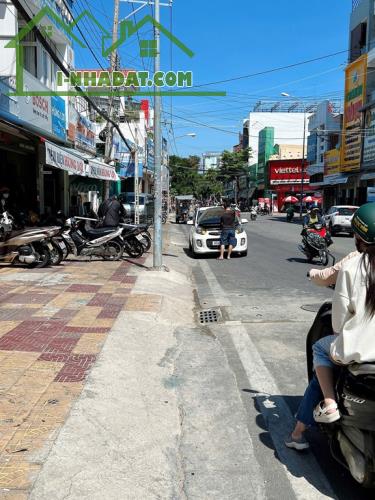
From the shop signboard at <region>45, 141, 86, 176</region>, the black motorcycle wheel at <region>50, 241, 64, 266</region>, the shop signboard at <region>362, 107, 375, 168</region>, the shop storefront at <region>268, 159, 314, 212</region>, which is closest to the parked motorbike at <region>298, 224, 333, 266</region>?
the black motorcycle wheel at <region>50, 241, 64, 266</region>

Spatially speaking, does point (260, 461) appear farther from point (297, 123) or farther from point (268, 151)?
point (297, 123)

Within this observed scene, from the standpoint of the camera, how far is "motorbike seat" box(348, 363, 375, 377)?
2.54 m

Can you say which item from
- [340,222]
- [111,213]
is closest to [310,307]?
[111,213]

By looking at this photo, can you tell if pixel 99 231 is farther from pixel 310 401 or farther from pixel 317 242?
pixel 310 401

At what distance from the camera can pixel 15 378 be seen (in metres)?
4.18

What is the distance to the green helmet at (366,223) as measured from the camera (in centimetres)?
257

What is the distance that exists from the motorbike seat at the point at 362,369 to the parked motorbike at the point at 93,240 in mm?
9873

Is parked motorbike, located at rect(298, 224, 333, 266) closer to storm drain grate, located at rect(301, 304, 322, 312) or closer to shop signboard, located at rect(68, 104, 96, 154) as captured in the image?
storm drain grate, located at rect(301, 304, 322, 312)

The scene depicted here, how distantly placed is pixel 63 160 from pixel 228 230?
5.15 meters

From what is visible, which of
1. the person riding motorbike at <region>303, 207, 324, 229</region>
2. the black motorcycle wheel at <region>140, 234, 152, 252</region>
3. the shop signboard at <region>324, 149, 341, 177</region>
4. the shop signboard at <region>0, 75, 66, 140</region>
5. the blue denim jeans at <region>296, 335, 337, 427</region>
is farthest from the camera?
the shop signboard at <region>324, 149, 341, 177</region>

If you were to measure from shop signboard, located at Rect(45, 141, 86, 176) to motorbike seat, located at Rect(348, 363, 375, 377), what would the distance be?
9615 mm

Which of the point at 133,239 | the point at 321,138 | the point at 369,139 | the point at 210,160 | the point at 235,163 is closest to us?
the point at 133,239

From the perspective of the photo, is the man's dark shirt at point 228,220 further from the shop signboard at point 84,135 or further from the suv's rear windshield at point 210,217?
the shop signboard at point 84,135

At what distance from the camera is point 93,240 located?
12047mm
